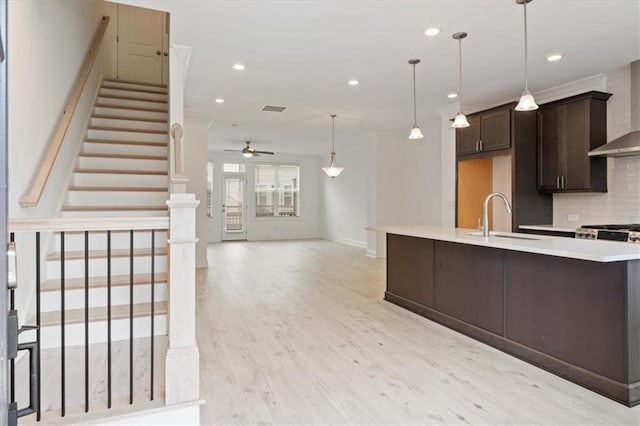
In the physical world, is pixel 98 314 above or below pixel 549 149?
below

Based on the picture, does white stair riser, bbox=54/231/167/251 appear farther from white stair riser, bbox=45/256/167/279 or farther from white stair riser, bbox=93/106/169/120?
white stair riser, bbox=93/106/169/120

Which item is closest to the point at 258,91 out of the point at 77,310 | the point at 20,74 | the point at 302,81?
the point at 302,81

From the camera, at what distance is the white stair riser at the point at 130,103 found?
17.8ft

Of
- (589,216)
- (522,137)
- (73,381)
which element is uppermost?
(522,137)

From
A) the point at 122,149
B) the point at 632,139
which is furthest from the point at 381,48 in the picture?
the point at 122,149

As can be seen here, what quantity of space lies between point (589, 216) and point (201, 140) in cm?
608

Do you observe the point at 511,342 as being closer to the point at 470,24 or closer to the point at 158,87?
the point at 470,24

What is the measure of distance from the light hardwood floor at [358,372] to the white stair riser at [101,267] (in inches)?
29.3

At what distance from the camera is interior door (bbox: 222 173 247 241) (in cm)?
1200

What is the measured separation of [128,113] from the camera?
5395 mm

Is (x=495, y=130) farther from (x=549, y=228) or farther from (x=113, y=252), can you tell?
(x=113, y=252)

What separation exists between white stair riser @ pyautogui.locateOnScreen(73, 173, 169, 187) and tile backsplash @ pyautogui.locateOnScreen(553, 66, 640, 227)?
511 cm

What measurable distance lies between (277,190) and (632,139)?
31.7 ft

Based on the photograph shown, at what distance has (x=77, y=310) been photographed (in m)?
3.24
